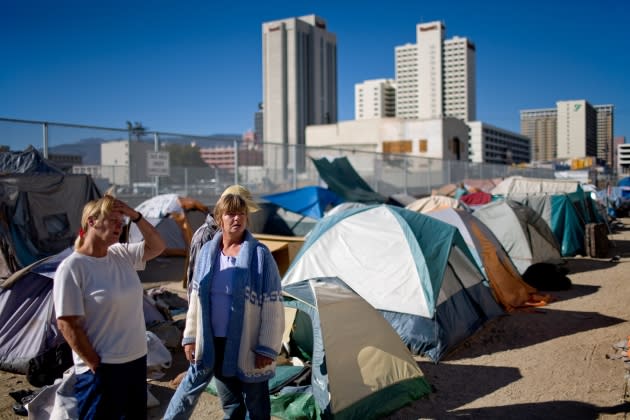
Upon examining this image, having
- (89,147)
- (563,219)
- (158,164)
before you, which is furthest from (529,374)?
(158,164)

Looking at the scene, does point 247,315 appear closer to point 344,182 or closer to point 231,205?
point 231,205

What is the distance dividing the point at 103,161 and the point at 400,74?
455 ft

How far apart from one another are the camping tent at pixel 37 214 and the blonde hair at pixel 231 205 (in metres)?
7.23

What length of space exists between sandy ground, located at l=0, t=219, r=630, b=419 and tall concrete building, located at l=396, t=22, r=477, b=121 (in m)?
132

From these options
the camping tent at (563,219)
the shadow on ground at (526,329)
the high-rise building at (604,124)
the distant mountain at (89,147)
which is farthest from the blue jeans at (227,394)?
the high-rise building at (604,124)

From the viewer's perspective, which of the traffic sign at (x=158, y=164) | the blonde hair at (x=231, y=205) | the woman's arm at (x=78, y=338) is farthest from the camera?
the traffic sign at (x=158, y=164)

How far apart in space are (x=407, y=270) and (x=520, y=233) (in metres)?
5.37

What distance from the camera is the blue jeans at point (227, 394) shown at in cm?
319

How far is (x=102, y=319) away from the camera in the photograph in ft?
9.00

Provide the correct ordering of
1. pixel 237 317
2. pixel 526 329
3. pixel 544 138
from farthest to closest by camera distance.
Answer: pixel 544 138
pixel 526 329
pixel 237 317

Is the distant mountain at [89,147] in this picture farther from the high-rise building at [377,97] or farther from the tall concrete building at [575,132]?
the tall concrete building at [575,132]

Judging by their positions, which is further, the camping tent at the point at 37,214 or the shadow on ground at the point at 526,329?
the camping tent at the point at 37,214

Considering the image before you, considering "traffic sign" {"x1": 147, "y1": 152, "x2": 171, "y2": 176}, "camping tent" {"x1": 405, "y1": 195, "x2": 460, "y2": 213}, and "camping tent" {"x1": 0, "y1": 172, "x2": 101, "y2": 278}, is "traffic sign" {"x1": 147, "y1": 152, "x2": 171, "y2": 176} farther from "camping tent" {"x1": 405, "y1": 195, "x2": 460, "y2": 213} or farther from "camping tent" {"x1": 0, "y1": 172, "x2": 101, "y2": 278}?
"camping tent" {"x1": 405, "y1": 195, "x2": 460, "y2": 213}

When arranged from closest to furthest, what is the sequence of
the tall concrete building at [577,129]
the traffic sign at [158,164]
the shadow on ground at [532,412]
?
the shadow on ground at [532,412]
the traffic sign at [158,164]
the tall concrete building at [577,129]
